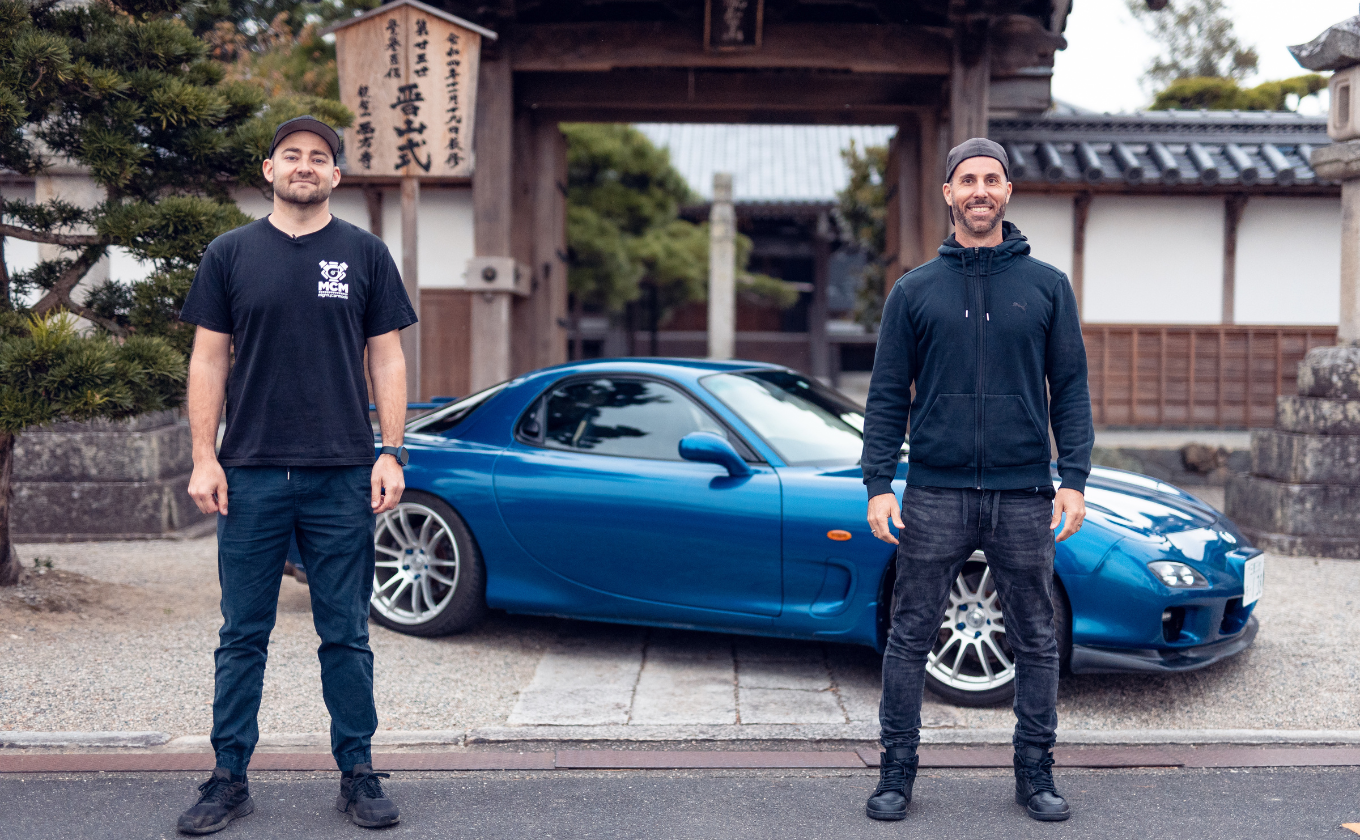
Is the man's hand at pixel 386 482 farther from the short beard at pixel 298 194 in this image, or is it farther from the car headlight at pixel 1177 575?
the car headlight at pixel 1177 575

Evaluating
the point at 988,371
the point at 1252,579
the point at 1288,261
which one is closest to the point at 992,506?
the point at 988,371

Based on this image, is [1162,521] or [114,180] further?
[114,180]

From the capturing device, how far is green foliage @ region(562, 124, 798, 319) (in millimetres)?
15219

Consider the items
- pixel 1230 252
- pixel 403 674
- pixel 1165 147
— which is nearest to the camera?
pixel 403 674

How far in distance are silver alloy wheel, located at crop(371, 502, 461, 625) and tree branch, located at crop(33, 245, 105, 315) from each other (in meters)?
1.75

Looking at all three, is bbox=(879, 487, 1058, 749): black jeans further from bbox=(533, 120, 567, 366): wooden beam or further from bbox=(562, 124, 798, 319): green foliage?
bbox=(562, 124, 798, 319): green foliage

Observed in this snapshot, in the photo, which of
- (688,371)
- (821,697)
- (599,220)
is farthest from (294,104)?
(599,220)

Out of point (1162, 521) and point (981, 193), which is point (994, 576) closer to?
point (981, 193)

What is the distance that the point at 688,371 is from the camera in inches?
183

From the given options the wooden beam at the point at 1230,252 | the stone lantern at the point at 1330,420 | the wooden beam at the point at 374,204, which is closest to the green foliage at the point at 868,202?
the wooden beam at the point at 1230,252

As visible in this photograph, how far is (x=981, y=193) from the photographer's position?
9.45 feet

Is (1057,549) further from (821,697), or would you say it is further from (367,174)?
(367,174)

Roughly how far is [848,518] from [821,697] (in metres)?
0.68

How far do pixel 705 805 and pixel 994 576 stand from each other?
103cm
